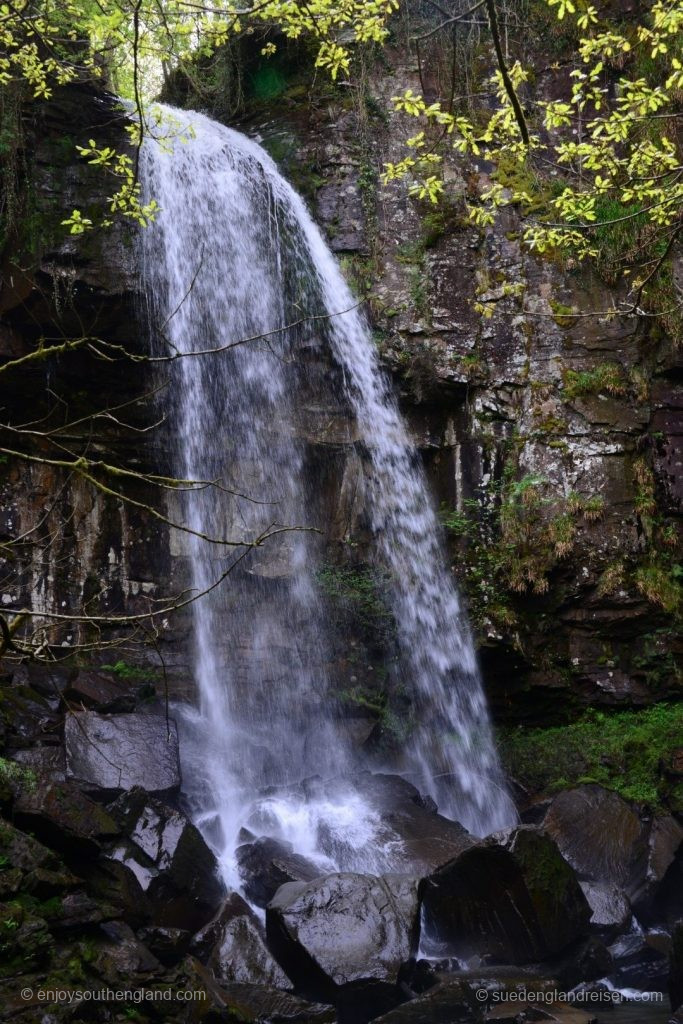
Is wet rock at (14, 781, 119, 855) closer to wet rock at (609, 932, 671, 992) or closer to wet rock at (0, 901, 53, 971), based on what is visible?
wet rock at (0, 901, 53, 971)

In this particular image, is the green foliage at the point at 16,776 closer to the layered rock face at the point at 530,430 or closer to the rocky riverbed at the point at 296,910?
the rocky riverbed at the point at 296,910

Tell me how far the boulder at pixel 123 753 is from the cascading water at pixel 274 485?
1.41 m

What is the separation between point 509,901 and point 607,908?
1.09 m

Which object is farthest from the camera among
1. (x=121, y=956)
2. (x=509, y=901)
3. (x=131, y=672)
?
(x=131, y=672)

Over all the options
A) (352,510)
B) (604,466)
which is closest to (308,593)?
(352,510)

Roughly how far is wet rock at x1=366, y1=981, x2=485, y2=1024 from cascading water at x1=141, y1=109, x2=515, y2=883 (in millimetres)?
3504

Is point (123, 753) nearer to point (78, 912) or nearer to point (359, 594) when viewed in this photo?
point (78, 912)

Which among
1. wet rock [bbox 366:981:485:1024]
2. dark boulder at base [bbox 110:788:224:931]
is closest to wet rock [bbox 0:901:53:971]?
dark boulder at base [bbox 110:788:224:931]

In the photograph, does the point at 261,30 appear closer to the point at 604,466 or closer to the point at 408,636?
the point at 604,466

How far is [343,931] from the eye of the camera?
Answer: 491 centimetres

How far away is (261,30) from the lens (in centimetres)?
1109

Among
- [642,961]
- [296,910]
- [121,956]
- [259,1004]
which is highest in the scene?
[121,956]

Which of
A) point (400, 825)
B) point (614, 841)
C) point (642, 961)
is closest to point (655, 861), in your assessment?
point (614, 841)

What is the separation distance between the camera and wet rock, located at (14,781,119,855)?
15.9 feet
